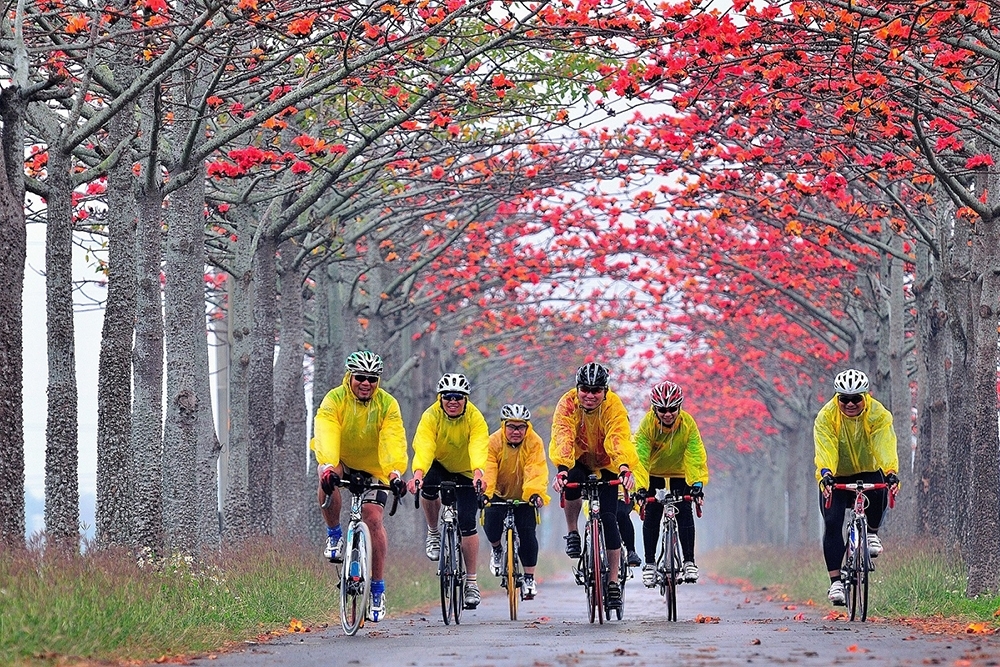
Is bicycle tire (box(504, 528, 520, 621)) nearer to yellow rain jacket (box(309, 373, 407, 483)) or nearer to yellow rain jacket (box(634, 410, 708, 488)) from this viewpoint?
yellow rain jacket (box(634, 410, 708, 488))

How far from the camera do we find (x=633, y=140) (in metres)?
23.4

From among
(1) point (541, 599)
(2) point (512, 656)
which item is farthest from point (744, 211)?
(2) point (512, 656)

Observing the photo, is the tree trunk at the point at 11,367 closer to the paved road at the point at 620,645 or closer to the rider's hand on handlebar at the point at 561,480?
the paved road at the point at 620,645

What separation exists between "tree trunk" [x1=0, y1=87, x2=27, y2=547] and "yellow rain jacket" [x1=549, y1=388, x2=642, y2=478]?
4236mm

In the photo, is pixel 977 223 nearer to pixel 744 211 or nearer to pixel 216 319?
pixel 744 211

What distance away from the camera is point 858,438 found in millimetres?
13516

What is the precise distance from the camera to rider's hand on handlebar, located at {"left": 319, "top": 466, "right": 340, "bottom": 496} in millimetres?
11773

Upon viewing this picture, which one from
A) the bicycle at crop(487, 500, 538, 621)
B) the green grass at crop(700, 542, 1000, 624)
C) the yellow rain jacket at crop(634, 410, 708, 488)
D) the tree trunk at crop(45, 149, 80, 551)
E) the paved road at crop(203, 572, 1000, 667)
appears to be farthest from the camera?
the bicycle at crop(487, 500, 538, 621)

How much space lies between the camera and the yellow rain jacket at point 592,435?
13469 millimetres

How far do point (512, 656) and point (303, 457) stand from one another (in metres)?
14.1

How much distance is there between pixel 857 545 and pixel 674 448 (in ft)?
5.86

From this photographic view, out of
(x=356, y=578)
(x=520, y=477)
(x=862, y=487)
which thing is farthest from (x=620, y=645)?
(x=520, y=477)

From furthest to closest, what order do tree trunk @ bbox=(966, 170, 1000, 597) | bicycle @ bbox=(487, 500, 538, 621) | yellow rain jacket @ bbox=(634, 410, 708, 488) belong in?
1. tree trunk @ bbox=(966, 170, 1000, 597)
2. bicycle @ bbox=(487, 500, 538, 621)
3. yellow rain jacket @ bbox=(634, 410, 708, 488)

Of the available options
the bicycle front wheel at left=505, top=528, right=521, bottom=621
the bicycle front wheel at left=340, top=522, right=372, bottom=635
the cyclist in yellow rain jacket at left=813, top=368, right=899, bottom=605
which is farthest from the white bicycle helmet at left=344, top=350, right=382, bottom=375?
the cyclist in yellow rain jacket at left=813, top=368, right=899, bottom=605
